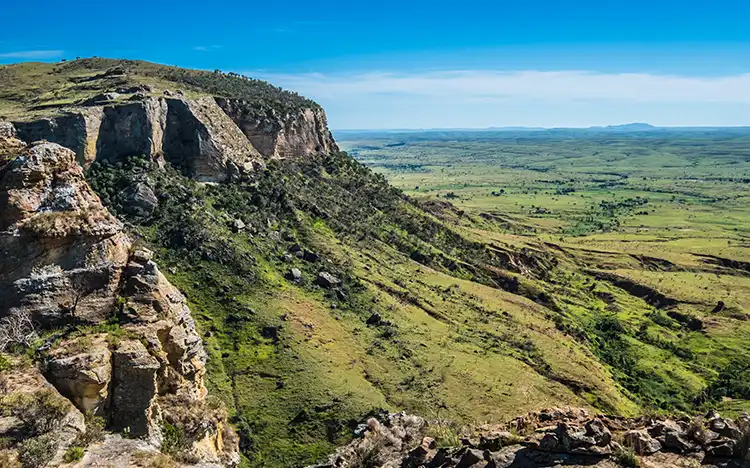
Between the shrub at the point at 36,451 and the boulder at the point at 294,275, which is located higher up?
the shrub at the point at 36,451

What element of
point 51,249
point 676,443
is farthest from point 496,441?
point 51,249

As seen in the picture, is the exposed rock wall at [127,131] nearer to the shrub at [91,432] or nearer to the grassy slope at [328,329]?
the grassy slope at [328,329]

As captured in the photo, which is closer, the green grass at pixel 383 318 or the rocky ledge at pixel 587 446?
the rocky ledge at pixel 587 446

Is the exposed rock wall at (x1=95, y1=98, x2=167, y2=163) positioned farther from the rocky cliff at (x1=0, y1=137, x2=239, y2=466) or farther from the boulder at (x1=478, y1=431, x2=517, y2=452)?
the boulder at (x1=478, y1=431, x2=517, y2=452)

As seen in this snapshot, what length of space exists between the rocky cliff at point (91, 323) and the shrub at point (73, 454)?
39cm

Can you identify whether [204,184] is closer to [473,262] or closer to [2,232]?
[473,262]

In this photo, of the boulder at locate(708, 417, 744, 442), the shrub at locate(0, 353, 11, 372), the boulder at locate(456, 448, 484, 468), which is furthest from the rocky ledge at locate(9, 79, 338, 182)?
the boulder at locate(708, 417, 744, 442)

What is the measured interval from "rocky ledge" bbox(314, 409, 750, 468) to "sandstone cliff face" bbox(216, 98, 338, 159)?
3669 inches

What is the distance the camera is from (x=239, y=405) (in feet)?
193

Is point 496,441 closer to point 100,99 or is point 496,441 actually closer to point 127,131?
point 127,131

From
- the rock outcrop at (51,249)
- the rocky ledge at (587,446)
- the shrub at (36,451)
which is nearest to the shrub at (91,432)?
the shrub at (36,451)

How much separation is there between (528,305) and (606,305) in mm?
26841

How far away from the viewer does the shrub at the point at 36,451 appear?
60.8 feet

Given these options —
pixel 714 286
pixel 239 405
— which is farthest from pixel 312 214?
pixel 714 286
